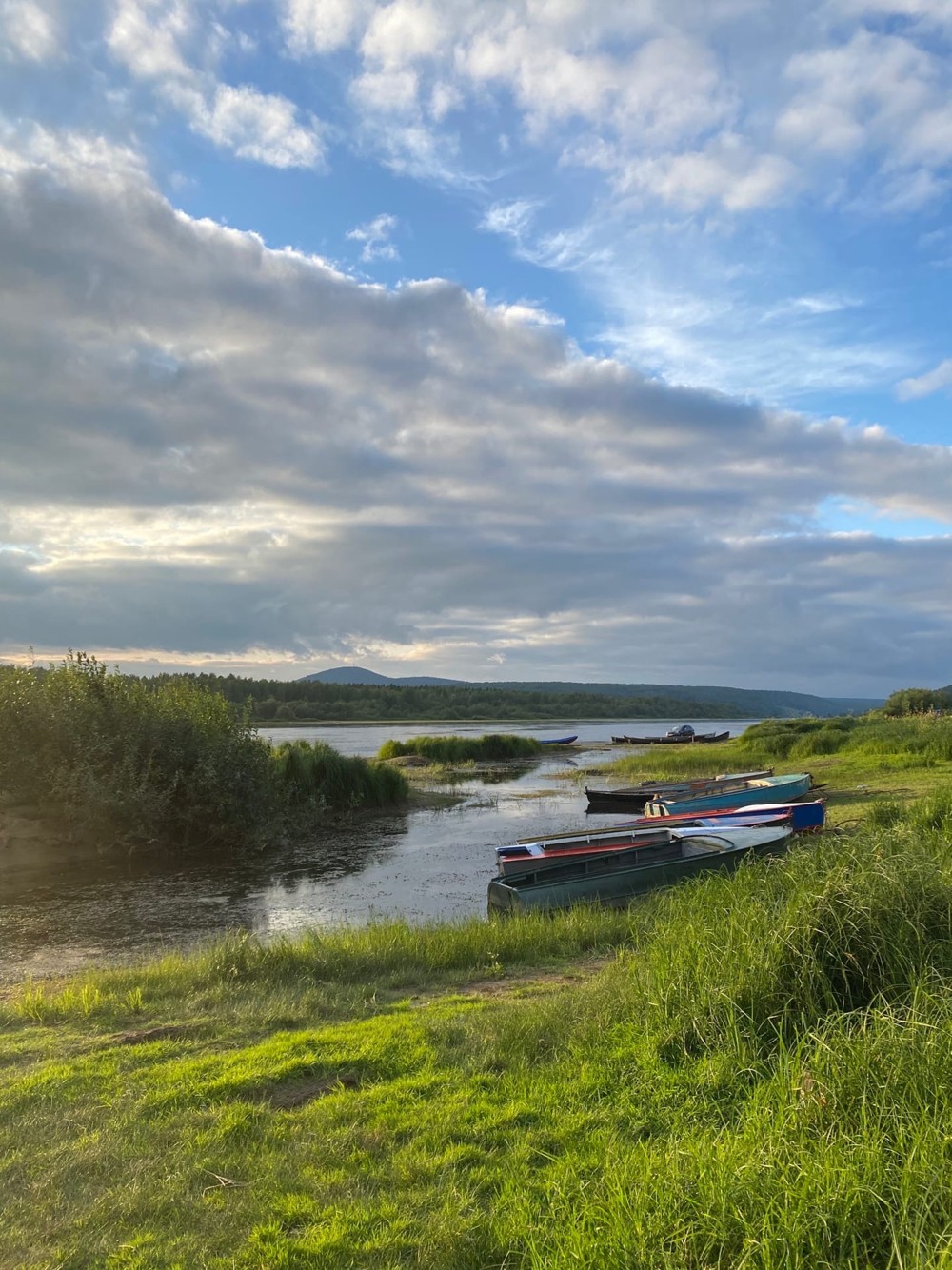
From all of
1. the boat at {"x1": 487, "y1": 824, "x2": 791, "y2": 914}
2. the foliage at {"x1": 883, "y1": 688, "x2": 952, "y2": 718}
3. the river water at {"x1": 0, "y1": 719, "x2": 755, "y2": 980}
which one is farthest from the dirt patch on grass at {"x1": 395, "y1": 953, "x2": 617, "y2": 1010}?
the foliage at {"x1": 883, "y1": 688, "x2": 952, "y2": 718}

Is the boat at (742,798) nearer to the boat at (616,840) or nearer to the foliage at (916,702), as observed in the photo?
the boat at (616,840)

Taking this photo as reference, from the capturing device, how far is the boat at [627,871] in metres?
12.3

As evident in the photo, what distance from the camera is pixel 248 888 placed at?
17266mm

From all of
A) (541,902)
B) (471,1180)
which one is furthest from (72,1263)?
(541,902)

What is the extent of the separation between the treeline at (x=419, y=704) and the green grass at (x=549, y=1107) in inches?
3265

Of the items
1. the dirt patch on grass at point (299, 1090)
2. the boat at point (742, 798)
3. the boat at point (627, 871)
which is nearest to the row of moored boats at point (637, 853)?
the boat at point (627, 871)

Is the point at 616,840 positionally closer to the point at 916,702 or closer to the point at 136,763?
the point at 136,763

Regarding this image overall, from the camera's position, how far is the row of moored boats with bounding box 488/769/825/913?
12531mm

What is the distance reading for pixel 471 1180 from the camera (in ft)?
13.3

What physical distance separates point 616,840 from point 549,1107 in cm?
1236

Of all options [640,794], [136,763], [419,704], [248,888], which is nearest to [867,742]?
[640,794]

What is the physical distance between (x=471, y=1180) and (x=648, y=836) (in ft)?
44.0

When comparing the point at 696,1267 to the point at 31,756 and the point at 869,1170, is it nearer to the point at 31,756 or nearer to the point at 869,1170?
the point at 869,1170

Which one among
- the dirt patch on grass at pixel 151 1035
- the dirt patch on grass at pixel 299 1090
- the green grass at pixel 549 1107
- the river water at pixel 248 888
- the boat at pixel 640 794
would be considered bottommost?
the river water at pixel 248 888
